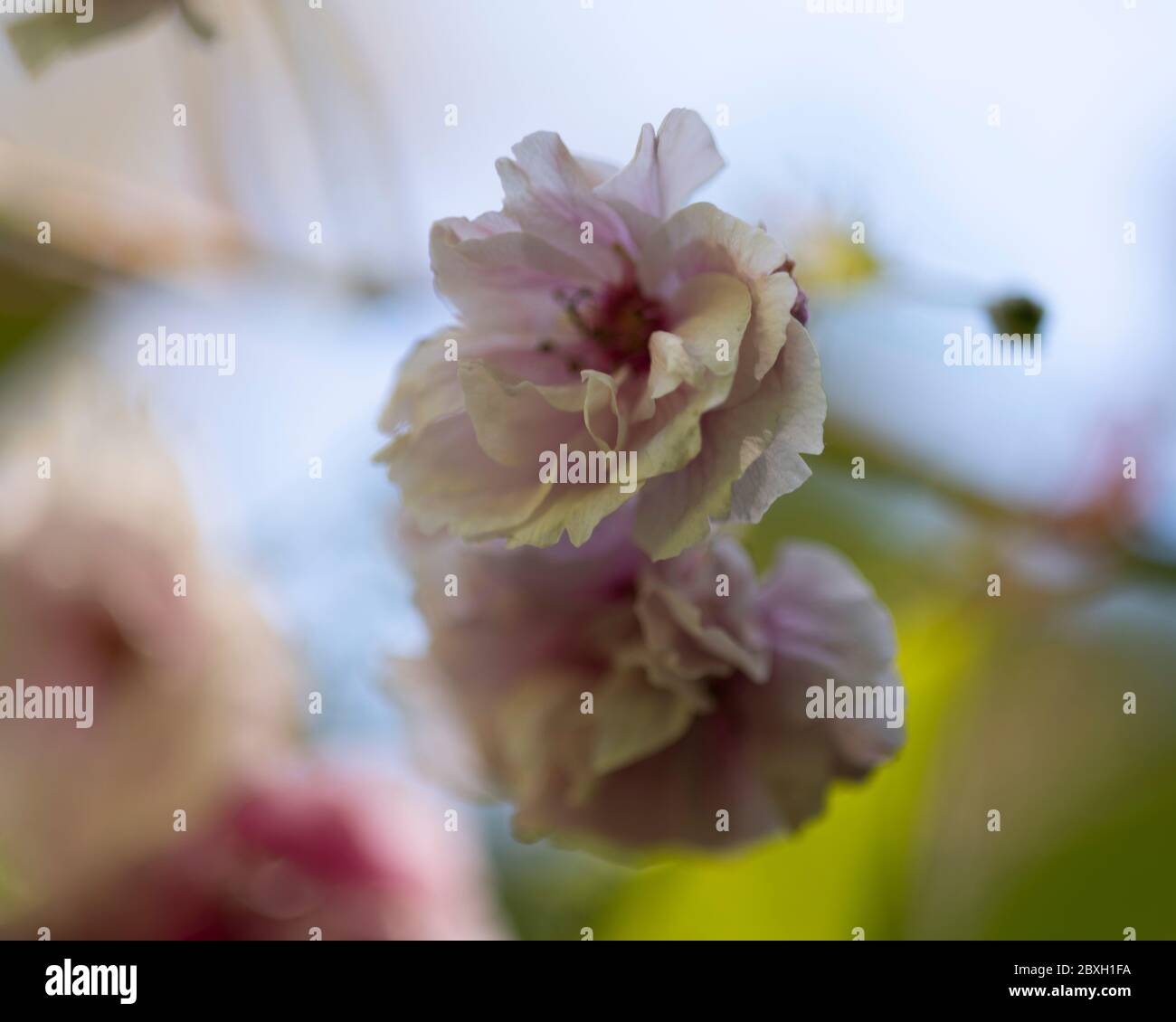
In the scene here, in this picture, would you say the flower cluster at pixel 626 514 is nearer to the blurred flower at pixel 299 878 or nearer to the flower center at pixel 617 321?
the flower center at pixel 617 321

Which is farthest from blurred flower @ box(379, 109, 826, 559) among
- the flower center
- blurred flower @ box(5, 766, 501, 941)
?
blurred flower @ box(5, 766, 501, 941)

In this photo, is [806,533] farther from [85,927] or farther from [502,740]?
[85,927]

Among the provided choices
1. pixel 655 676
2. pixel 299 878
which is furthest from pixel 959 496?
pixel 299 878

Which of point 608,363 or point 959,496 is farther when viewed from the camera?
point 959,496

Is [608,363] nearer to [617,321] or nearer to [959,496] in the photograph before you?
[617,321]

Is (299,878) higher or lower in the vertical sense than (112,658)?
lower
